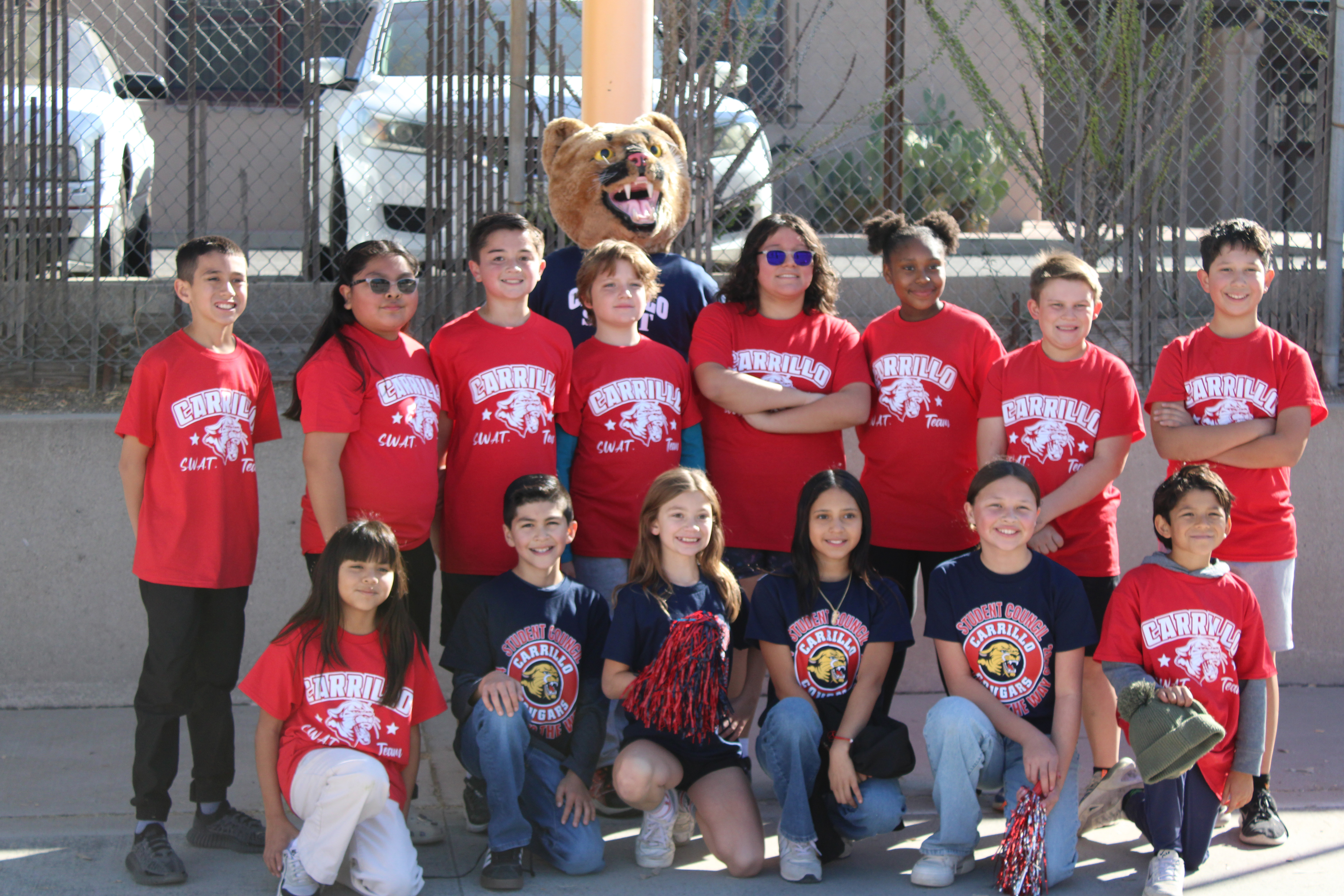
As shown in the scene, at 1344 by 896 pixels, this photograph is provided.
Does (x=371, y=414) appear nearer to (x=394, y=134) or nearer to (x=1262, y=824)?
(x=394, y=134)

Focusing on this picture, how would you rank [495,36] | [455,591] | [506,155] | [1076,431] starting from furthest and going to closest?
[495,36], [506,155], [455,591], [1076,431]

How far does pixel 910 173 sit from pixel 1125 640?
4.61 meters

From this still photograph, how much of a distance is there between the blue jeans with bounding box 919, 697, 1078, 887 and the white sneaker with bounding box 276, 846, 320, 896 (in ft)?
5.28

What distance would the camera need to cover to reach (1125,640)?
3.57 m

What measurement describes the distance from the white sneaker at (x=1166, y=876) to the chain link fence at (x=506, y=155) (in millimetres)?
2602

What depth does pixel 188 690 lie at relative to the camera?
139 inches

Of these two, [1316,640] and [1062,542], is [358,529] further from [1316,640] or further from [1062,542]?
[1316,640]

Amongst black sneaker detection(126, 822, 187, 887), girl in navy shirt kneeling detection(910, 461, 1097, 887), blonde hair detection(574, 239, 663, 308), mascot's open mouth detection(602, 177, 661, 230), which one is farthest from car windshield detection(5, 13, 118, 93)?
girl in navy shirt kneeling detection(910, 461, 1097, 887)

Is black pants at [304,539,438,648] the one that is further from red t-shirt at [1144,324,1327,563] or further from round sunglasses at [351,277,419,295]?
red t-shirt at [1144,324,1327,563]

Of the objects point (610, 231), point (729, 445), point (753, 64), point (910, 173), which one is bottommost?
point (729, 445)

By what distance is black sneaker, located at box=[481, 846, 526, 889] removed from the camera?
11.1 feet

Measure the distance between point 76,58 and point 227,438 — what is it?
2884mm

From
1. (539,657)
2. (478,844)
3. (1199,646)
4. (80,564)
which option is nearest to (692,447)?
(539,657)

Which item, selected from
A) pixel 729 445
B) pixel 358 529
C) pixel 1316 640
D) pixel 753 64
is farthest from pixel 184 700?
pixel 753 64
